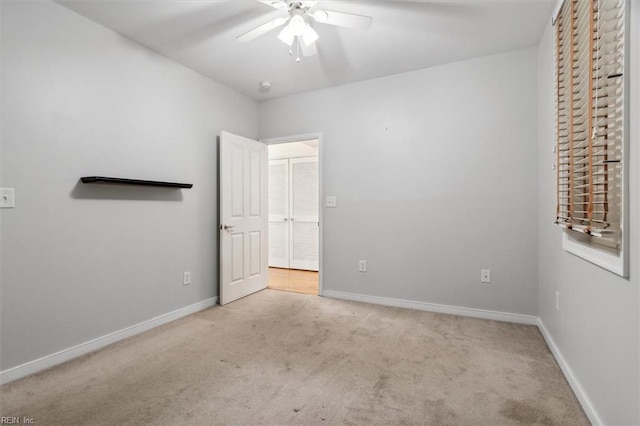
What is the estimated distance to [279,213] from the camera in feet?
18.6

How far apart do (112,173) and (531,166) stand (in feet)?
12.0

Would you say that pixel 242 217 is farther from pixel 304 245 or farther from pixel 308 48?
pixel 308 48

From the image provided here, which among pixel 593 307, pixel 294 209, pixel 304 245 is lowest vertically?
pixel 304 245

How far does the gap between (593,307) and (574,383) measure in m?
0.57

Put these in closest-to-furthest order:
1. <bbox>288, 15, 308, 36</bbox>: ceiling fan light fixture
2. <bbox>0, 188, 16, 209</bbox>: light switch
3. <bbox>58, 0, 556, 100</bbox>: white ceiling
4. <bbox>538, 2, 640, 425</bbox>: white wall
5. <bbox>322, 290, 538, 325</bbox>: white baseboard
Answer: <bbox>538, 2, 640, 425</bbox>: white wall → <bbox>0, 188, 16, 209</bbox>: light switch → <bbox>288, 15, 308, 36</bbox>: ceiling fan light fixture → <bbox>58, 0, 556, 100</bbox>: white ceiling → <bbox>322, 290, 538, 325</bbox>: white baseboard

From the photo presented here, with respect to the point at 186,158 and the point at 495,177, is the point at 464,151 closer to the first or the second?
the point at 495,177

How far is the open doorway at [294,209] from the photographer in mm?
5355

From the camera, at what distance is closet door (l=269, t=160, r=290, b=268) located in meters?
5.59

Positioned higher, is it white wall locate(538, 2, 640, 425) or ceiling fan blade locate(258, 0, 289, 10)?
ceiling fan blade locate(258, 0, 289, 10)

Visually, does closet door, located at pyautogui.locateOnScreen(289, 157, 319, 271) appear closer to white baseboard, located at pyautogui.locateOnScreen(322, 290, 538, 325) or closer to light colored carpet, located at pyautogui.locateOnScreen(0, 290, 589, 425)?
white baseboard, located at pyautogui.locateOnScreen(322, 290, 538, 325)

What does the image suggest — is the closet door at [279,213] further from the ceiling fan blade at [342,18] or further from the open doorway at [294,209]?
the ceiling fan blade at [342,18]

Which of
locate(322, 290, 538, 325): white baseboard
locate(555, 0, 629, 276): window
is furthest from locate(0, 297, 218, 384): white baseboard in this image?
locate(555, 0, 629, 276): window

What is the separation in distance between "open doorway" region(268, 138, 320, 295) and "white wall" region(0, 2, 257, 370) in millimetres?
2314

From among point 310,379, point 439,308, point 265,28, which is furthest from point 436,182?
point 310,379
